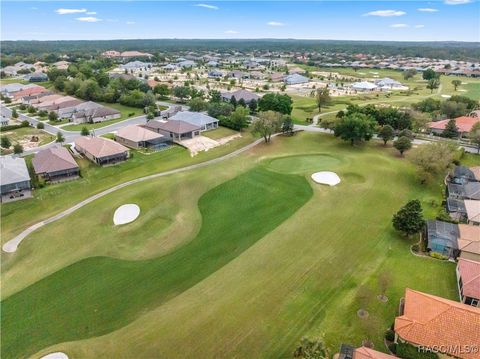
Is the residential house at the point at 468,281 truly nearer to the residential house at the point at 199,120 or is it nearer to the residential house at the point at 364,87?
the residential house at the point at 199,120

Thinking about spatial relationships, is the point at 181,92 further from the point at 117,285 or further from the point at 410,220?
the point at 410,220

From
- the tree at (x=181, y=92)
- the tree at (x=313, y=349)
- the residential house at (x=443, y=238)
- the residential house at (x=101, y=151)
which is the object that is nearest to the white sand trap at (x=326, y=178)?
the residential house at (x=443, y=238)

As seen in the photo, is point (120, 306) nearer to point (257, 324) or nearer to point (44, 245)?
point (257, 324)

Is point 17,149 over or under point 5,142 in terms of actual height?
under

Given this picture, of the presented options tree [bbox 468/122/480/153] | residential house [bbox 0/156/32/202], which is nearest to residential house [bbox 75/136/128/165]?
residential house [bbox 0/156/32/202]

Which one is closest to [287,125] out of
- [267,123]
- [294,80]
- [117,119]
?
[267,123]

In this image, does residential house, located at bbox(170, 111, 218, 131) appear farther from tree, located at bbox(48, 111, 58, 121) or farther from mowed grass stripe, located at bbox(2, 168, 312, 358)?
mowed grass stripe, located at bbox(2, 168, 312, 358)
